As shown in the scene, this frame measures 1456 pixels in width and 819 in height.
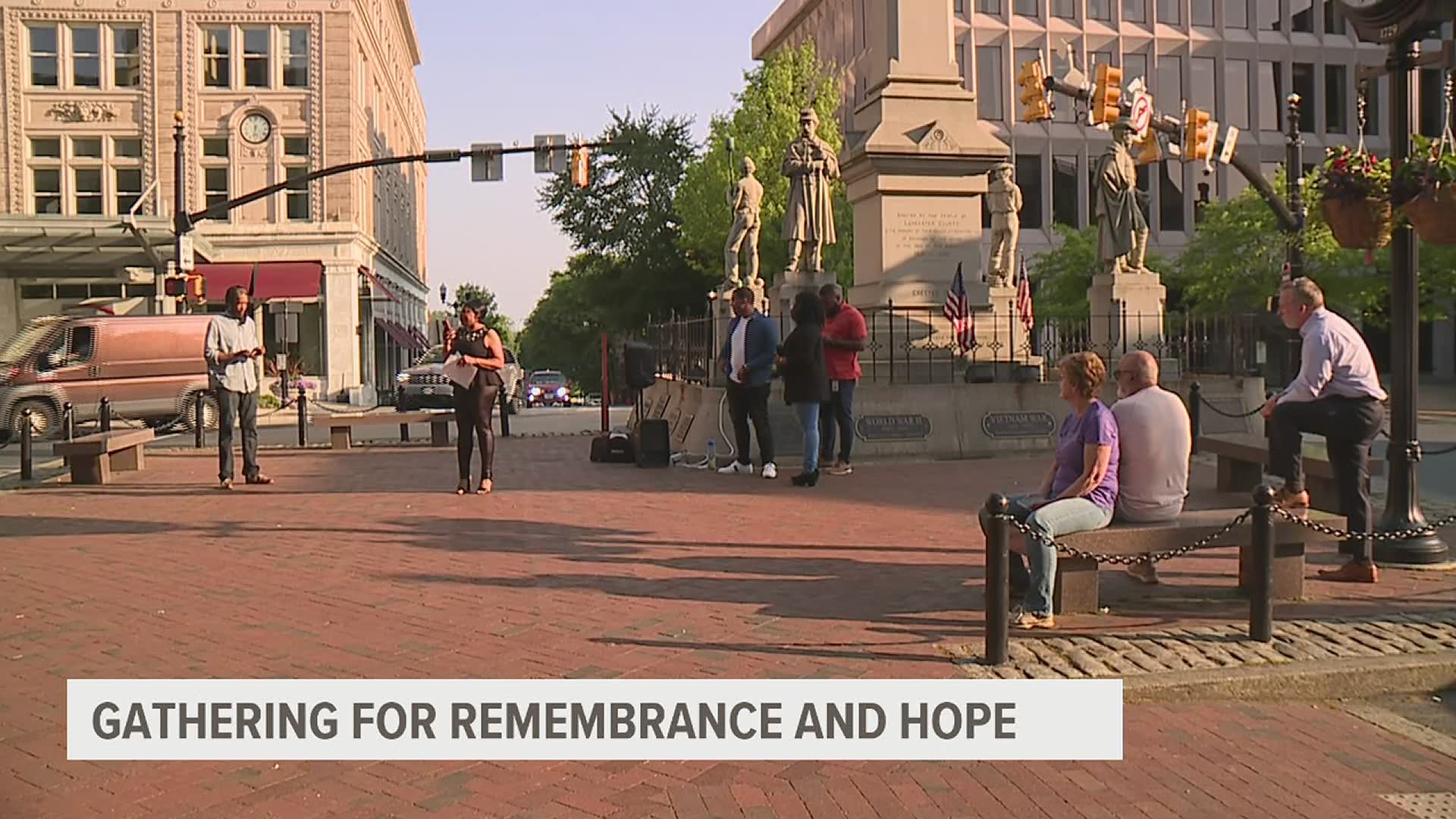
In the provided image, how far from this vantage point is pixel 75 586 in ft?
25.6

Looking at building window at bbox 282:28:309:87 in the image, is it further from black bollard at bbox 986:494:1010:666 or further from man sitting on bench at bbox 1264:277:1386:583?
black bollard at bbox 986:494:1010:666

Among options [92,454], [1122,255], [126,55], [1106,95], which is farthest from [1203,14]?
[92,454]

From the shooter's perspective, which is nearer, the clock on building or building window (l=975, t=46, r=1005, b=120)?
the clock on building

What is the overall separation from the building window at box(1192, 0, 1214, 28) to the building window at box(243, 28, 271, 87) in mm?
38816

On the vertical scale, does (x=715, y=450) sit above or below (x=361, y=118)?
below

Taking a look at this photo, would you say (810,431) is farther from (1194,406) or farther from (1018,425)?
(1194,406)

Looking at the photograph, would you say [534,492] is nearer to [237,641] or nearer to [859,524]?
[859,524]

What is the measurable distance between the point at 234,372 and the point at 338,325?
35460mm

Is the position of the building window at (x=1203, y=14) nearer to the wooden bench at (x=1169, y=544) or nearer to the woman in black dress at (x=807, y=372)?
the woman in black dress at (x=807, y=372)

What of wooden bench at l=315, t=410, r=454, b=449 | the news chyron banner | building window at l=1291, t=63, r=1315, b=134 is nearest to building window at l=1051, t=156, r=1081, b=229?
building window at l=1291, t=63, r=1315, b=134

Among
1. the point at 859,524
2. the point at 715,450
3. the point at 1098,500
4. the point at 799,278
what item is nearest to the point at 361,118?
the point at 799,278

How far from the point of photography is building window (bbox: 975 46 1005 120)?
184ft

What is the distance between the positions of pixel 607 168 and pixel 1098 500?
171 ft

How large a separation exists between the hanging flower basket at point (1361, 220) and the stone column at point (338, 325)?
1656 inches
